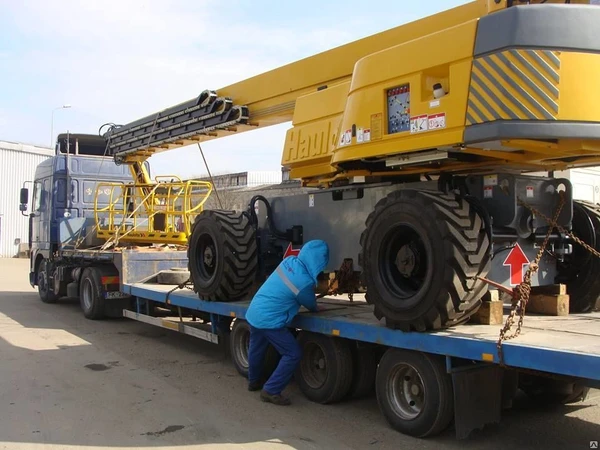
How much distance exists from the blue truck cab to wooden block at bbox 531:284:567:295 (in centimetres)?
1000

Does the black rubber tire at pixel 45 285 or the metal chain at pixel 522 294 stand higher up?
the metal chain at pixel 522 294

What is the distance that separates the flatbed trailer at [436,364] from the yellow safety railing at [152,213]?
4839 mm

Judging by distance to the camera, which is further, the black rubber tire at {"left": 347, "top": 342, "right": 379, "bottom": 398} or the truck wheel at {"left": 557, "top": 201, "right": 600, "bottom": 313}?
the truck wheel at {"left": 557, "top": 201, "right": 600, "bottom": 313}

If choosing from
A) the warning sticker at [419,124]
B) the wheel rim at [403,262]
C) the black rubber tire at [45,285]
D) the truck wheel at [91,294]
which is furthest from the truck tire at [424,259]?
the black rubber tire at [45,285]

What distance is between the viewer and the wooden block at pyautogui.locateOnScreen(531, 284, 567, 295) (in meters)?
5.87

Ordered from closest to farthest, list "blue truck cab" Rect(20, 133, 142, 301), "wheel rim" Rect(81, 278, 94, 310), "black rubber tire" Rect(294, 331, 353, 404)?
1. "black rubber tire" Rect(294, 331, 353, 404)
2. "wheel rim" Rect(81, 278, 94, 310)
3. "blue truck cab" Rect(20, 133, 142, 301)

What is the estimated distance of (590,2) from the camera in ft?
15.7

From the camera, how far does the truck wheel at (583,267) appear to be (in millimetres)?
6172

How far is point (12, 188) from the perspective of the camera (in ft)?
139

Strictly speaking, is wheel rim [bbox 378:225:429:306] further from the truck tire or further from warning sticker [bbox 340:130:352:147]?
warning sticker [bbox 340:130:352:147]

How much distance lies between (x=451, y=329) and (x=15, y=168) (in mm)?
43379

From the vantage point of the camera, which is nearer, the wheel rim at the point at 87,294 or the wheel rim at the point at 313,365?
the wheel rim at the point at 313,365

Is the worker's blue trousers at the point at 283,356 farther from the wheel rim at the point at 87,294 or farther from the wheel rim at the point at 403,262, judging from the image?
the wheel rim at the point at 87,294

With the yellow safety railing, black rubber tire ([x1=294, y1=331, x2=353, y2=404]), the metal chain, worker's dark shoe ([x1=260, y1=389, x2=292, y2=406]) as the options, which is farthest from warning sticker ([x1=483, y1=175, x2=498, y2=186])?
the yellow safety railing
